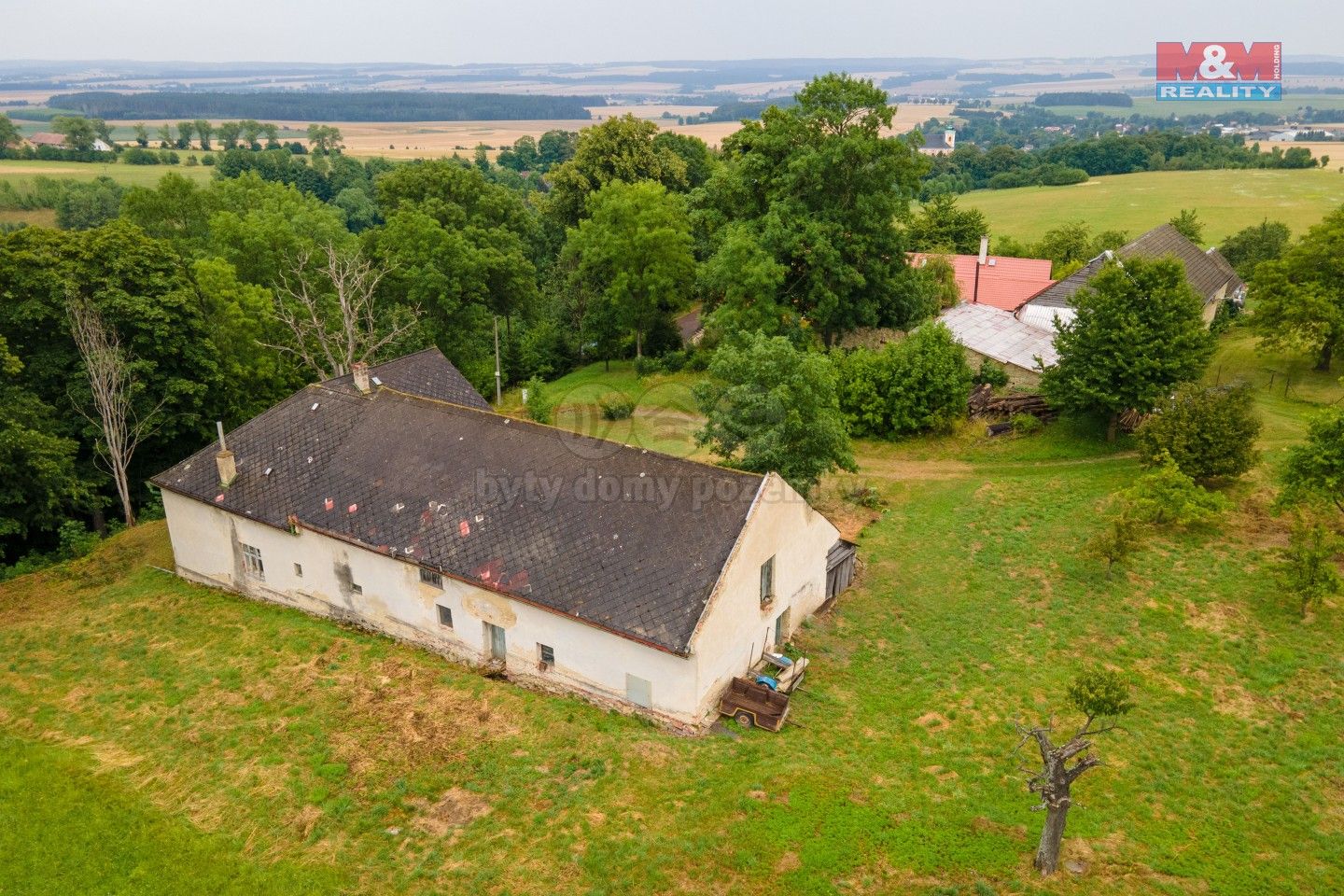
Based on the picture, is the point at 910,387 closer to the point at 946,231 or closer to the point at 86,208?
the point at 946,231

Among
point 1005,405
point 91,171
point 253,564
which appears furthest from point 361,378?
point 91,171

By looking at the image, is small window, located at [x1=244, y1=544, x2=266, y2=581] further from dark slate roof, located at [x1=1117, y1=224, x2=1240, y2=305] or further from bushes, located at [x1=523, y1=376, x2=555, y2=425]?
dark slate roof, located at [x1=1117, y1=224, x2=1240, y2=305]

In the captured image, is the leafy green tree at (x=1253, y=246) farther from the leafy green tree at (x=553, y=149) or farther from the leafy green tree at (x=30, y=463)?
the leafy green tree at (x=553, y=149)

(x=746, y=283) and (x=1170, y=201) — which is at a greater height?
(x=1170, y=201)

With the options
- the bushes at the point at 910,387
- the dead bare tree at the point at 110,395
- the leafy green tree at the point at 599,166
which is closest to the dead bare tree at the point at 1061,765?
the bushes at the point at 910,387

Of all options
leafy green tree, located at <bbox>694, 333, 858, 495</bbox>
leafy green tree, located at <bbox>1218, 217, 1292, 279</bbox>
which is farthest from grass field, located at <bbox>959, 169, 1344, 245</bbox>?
leafy green tree, located at <bbox>694, 333, 858, 495</bbox>

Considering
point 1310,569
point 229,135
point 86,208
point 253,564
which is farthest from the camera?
point 229,135
